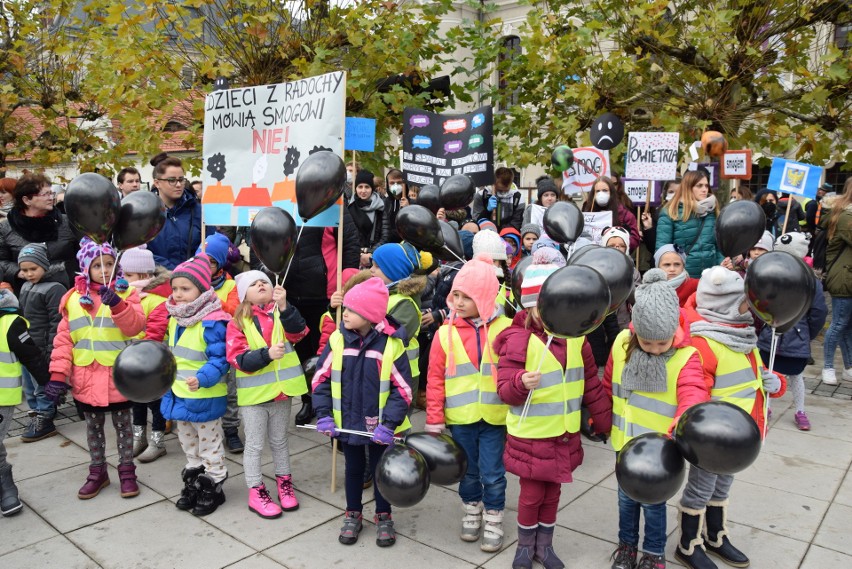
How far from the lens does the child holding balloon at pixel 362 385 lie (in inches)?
143

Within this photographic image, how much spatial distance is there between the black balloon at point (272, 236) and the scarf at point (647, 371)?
2.05m

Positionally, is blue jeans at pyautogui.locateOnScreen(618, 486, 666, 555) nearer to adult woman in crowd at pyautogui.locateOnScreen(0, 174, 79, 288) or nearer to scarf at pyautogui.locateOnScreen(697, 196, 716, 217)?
scarf at pyautogui.locateOnScreen(697, 196, 716, 217)

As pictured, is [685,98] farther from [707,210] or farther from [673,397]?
[673,397]

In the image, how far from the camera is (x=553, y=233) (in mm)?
4750

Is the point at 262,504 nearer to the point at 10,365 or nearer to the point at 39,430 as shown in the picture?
the point at 10,365

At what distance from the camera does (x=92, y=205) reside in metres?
3.66

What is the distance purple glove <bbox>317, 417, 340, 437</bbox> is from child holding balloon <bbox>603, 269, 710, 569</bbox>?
1473mm

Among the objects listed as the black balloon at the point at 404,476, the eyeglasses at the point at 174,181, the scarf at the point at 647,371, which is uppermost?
the eyeglasses at the point at 174,181

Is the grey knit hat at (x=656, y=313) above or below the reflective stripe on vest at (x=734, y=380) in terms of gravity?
above

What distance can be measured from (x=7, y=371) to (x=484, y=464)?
2892 mm

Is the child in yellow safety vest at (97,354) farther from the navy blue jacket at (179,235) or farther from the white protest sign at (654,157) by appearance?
the white protest sign at (654,157)

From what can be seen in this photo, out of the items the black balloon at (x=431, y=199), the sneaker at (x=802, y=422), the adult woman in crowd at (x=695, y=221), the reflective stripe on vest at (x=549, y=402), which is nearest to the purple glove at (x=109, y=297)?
the reflective stripe on vest at (x=549, y=402)

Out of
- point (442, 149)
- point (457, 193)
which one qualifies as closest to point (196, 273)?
point (457, 193)

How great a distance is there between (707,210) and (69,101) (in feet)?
35.3
